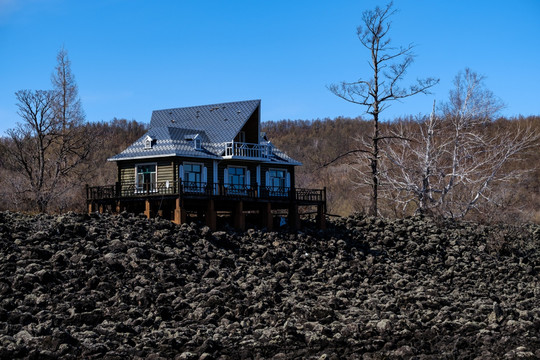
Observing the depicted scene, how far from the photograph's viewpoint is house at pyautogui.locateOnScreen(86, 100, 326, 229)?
40.2m

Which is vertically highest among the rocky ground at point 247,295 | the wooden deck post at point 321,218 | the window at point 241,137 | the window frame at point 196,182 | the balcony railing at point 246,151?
the window at point 241,137

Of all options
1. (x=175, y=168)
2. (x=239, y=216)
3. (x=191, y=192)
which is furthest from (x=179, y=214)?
(x=239, y=216)

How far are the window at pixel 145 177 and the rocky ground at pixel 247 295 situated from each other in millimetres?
3935

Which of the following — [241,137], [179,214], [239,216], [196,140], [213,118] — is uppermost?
[213,118]

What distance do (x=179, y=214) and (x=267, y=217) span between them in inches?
231

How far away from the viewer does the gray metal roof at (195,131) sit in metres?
41.6

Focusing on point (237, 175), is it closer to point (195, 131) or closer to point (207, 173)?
point (207, 173)

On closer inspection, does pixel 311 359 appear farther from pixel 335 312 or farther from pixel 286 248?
pixel 286 248

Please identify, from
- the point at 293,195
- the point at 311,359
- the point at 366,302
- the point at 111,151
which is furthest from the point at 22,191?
the point at 111,151

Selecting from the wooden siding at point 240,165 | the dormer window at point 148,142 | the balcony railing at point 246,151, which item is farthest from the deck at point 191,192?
the dormer window at point 148,142

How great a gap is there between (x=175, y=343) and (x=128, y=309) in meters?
3.40

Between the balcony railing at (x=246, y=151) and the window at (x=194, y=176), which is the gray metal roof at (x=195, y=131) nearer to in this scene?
the balcony railing at (x=246, y=151)

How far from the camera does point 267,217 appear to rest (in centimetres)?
4209

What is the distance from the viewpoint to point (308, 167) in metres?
111
